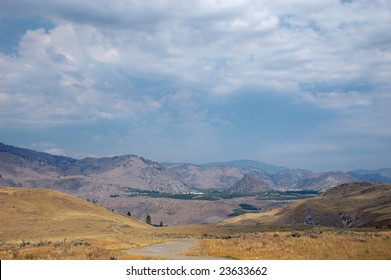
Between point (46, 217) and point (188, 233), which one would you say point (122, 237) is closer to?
point (188, 233)

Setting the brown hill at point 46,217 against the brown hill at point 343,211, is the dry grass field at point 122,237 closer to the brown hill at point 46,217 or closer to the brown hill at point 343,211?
the brown hill at point 46,217

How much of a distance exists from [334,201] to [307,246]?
13123 centimetres

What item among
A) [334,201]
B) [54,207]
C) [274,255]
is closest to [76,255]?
[274,255]

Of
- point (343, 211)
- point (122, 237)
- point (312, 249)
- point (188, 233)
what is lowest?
point (188, 233)

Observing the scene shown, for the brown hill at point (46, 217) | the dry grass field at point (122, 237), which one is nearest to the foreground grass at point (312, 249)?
the dry grass field at point (122, 237)

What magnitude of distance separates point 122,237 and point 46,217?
46299 mm

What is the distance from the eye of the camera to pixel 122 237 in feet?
216

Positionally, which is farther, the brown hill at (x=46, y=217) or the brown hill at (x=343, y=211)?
the brown hill at (x=343, y=211)

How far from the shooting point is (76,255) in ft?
100

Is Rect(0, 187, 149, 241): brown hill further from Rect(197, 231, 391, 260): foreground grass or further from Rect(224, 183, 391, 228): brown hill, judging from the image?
Rect(224, 183, 391, 228): brown hill

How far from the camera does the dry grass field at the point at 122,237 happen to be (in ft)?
106

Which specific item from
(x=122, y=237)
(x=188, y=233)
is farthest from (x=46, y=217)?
(x=122, y=237)

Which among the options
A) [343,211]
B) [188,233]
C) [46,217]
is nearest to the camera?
[188,233]
